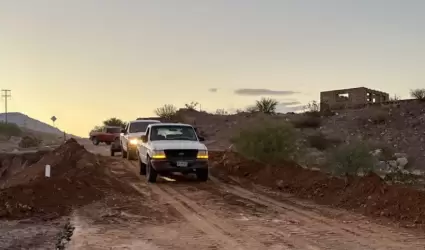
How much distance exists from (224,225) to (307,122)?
49.2 meters

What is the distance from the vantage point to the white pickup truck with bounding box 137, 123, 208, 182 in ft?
60.2

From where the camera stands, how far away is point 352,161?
26.0 meters

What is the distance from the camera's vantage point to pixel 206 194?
15.9m

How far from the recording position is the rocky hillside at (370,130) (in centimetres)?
4412

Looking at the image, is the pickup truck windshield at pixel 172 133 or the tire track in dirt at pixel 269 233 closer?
the tire track in dirt at pixel 269 233

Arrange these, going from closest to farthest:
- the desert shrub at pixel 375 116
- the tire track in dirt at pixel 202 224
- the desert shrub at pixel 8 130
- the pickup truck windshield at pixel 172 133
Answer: the tire track in dirt at pixel 202 224 → the pickup truck windshield at pixel 172 133 → the desert shrub at pixel 375 116 → the desert shrub at pixel 8 130

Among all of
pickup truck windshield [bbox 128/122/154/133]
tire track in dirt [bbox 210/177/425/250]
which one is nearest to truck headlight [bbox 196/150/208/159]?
tire track in dirt [bbox 210/177/425/250]

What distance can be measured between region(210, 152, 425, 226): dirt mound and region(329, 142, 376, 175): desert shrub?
5.56m

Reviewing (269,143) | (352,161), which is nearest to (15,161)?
(269,143)

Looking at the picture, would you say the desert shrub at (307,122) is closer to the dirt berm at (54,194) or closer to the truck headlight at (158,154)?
the dirt berm at (54,194)

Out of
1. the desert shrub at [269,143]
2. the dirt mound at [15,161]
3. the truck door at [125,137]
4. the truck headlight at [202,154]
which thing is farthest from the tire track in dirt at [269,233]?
the dirt mound at [15,161]

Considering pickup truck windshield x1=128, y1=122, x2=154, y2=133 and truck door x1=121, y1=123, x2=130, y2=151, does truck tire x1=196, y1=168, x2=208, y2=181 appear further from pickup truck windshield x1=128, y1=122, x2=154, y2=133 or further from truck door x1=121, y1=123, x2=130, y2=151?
→ truck door x1=121, y1=123, x2=130, y2=151

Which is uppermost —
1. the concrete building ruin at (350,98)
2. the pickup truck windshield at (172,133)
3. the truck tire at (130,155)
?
the concrete building ruin at (350,98)

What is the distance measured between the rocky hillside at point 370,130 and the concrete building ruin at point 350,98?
628 centimetres
